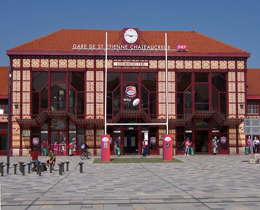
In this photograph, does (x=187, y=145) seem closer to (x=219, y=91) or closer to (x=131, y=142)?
(x=131, y=142)

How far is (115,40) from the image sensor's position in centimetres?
4022

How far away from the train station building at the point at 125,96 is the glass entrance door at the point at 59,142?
96 millimetres

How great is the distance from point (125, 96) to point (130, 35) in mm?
6272

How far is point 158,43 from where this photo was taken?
4009cm

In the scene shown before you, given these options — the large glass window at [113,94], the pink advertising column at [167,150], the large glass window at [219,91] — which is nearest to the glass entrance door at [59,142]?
the large glass window at [113,94]

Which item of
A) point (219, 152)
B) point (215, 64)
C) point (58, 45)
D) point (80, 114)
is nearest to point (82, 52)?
point (58, 45)

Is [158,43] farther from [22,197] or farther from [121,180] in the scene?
[22,197]

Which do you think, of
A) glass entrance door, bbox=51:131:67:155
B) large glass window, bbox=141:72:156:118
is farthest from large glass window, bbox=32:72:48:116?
large glass window, bbox=141:72:156:118

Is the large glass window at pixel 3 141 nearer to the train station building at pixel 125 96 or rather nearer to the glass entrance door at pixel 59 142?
the train station building at pixel 125 96

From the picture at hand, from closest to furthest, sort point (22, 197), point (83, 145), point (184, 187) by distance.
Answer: point (22, 197)
point (184, 187)
point (83, 145)

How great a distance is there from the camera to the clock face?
124ft

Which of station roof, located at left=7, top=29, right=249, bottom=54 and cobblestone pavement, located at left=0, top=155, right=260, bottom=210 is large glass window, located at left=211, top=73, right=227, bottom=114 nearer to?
station roof, located at left=7, top=29, right=249, bottom=54

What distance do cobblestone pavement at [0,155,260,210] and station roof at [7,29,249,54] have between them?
20.2 metres

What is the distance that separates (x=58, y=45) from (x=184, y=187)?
86.4 feet
